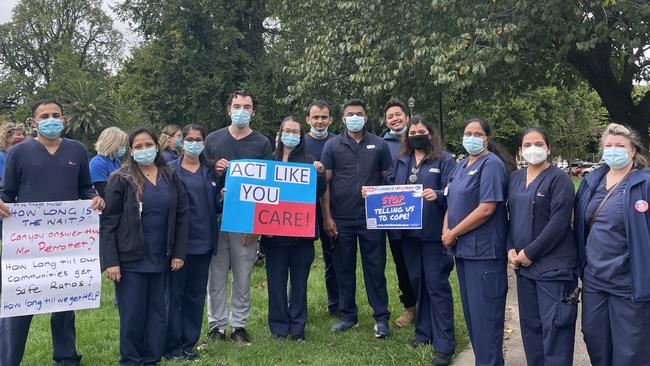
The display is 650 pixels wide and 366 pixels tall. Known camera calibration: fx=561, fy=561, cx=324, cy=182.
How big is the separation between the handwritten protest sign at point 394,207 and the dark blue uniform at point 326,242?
0.73m

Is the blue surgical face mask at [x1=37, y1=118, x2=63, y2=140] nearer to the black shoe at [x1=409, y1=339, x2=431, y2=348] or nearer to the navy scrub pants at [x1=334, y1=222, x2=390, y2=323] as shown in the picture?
the navy scrub pants at [x1=334, y1=222, x2=390, y2=323]

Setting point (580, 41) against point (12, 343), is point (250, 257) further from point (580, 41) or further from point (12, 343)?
point (580, 41)

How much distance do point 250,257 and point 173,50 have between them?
72.8ft

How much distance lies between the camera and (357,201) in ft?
20.1

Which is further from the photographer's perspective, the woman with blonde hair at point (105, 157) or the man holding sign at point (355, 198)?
the woman with blonde hair at point (105, 157)

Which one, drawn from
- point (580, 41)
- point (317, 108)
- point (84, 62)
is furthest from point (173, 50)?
point (84, 62)

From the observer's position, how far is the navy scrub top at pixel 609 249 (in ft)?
13.1

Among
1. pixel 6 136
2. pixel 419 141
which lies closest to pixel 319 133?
pixel 419 141

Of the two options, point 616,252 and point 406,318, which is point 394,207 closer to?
point 406,318

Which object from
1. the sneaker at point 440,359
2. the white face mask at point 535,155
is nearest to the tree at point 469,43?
the white face mask at point 535,155

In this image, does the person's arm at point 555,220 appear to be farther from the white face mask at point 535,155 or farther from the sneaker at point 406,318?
the sneaker at point 406,318

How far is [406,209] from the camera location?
18.2 ft

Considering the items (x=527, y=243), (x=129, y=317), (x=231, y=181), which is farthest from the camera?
(x=231, y=181)

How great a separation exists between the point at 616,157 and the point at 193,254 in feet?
12.4
